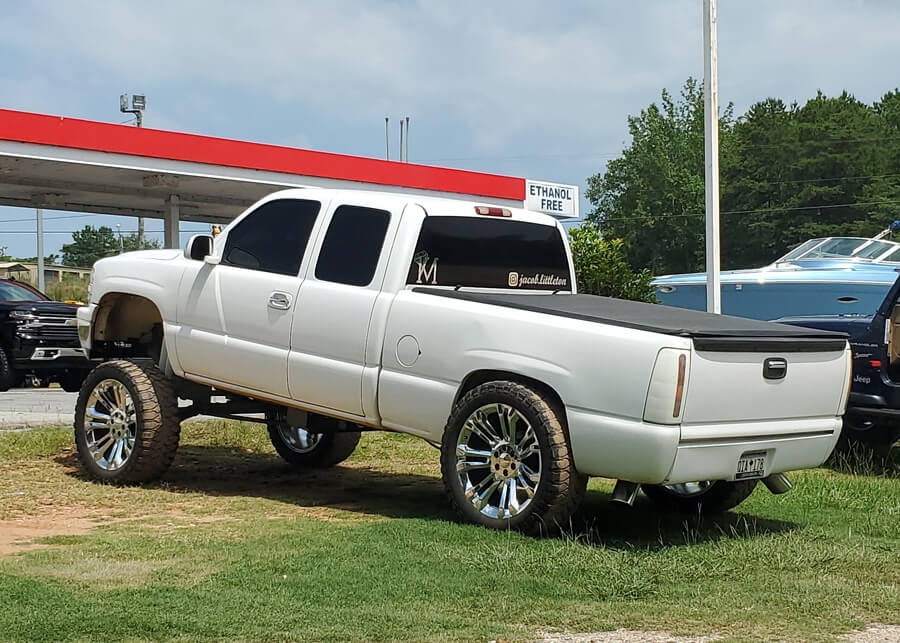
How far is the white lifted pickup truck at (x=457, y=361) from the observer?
6551 millimetres

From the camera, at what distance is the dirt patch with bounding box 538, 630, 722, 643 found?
16.1ft

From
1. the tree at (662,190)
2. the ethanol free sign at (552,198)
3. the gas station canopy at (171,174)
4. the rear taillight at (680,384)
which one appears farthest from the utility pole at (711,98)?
the tree at (662,190)

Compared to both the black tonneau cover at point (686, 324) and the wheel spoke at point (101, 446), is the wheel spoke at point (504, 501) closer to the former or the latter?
the black tonneau cover at point (686, 324)

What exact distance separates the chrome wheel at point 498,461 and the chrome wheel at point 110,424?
3.00m

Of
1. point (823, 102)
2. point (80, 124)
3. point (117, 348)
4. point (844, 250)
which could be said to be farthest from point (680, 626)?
point (823, 102)

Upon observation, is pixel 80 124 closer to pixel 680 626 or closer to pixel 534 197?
pixel 534 197

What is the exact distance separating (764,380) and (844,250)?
13.2 m

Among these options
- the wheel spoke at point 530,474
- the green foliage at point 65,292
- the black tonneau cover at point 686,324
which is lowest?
the wheel spoke at point 530,474

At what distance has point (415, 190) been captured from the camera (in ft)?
98.3

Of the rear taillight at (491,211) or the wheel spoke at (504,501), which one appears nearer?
the wheel spoke at (504,501)

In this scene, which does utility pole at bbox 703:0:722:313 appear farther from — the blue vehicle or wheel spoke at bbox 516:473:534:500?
wheel spoke at bbox 516:473:534:500

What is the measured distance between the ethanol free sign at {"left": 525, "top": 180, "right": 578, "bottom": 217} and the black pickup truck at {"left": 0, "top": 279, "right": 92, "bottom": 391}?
644 inches

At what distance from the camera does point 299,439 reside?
34.7 feet

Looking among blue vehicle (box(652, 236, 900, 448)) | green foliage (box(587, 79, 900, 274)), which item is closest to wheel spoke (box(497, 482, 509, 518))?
blue vehicle (box(652, 236, 900, 448))
